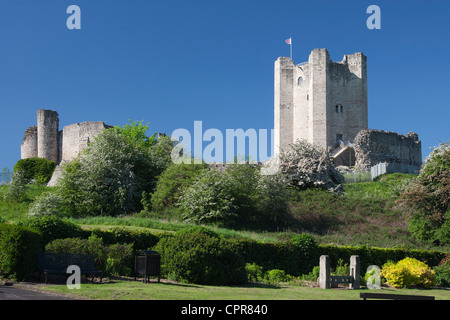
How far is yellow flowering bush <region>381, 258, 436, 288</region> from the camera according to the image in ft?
68.1

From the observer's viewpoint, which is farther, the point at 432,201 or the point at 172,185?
the point at 172,185

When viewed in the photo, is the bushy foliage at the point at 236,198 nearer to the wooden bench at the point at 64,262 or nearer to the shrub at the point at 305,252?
the shrub at the point at 305,252

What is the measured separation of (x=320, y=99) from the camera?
6719 cm

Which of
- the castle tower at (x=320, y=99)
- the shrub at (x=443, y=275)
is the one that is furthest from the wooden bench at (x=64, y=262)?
the castle tower at (x=320, y=99)

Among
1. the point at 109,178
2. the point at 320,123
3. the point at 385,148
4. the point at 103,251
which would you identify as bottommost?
the point at 103,251

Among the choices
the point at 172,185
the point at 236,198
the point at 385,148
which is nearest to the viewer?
the point at 236,198

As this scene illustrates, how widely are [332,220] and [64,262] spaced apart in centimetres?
2312

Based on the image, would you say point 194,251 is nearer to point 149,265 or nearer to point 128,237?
point 149,265

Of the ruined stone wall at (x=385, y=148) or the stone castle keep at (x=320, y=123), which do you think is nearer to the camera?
the ruined stone wall at (x=385, y=148)

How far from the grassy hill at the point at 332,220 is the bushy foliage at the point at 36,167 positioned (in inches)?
619

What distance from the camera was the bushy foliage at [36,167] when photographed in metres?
58.8

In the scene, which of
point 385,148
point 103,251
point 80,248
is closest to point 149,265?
point 103,251

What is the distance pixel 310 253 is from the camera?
72.6 ft
